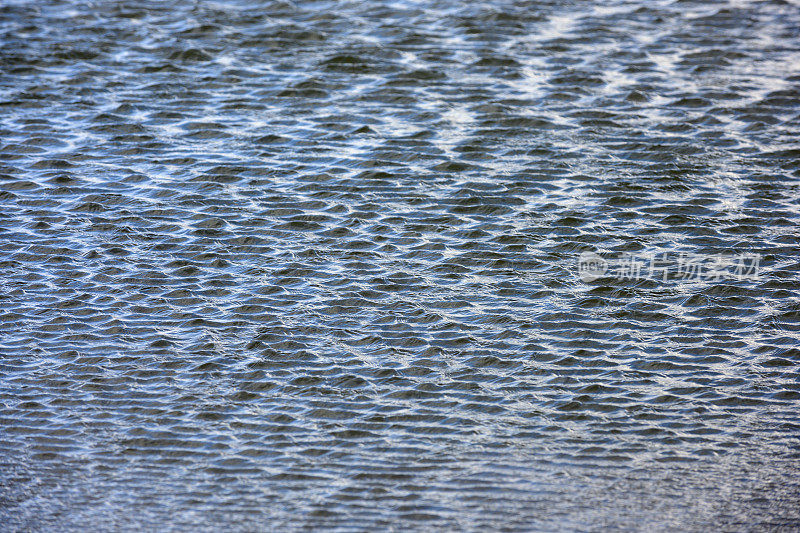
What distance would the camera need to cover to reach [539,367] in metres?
9.68

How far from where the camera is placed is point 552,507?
7.79 m

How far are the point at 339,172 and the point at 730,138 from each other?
19.3ft

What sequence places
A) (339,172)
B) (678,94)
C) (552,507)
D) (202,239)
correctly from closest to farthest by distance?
1. (552,507)
2. (202,239)
3. (339,172)
4. (678,94)

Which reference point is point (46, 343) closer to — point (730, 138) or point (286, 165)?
point (286, 165)

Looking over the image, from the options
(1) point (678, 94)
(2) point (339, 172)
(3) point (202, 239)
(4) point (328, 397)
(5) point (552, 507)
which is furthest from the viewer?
(1) point (678, 94)

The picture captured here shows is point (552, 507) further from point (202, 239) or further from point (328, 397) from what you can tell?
point (202, 239)

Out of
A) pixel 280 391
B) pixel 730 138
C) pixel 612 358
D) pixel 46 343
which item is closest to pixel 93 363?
pixel 46 343

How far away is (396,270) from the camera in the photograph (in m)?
11.3

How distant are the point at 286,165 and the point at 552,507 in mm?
7419

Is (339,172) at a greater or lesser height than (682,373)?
greater

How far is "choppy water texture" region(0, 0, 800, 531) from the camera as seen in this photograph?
26.8 ft

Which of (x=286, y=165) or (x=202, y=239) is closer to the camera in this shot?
(x=202, y=239)

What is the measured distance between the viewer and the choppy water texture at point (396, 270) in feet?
26.8

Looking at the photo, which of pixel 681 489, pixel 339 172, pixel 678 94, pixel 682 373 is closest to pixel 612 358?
pixel 682 373
